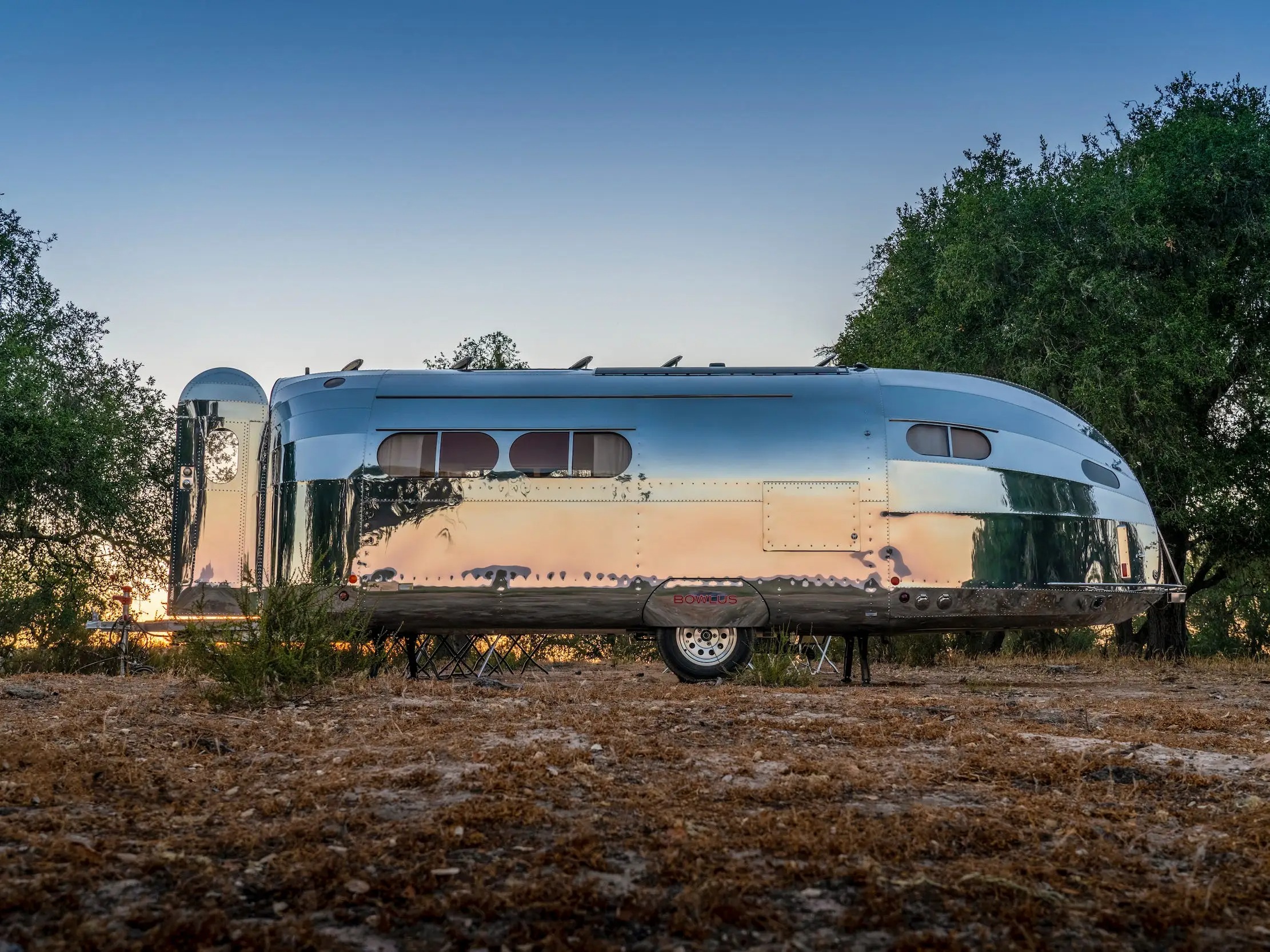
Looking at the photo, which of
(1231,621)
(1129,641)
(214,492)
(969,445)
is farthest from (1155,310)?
(1231,621)

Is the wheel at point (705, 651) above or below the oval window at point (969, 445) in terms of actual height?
below

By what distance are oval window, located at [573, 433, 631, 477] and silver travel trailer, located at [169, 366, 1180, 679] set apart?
0.02 meters

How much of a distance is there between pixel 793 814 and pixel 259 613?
596 cm

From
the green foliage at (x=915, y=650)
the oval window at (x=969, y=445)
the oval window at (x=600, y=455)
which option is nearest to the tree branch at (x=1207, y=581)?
the green foliage at (x=915, y=650)

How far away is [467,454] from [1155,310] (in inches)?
519

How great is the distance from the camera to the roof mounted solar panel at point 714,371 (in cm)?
1144

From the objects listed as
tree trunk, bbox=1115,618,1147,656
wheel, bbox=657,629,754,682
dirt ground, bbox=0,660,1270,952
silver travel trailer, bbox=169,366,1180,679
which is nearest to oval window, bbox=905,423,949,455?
silver travel trailer, bbox=169,366,1180,679

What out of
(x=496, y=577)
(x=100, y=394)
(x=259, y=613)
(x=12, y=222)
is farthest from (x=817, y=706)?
(x=12, y=222)

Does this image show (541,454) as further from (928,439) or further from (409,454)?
(928,439)

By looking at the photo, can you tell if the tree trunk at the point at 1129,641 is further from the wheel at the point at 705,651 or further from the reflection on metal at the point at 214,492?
the reflection on metal at the point at 214,492

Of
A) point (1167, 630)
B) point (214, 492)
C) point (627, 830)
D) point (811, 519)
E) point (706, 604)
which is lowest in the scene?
point (627, 830)

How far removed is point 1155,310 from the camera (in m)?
18.8

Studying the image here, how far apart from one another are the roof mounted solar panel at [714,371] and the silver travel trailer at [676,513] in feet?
0.38

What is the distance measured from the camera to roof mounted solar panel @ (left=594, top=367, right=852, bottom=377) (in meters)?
11.4
